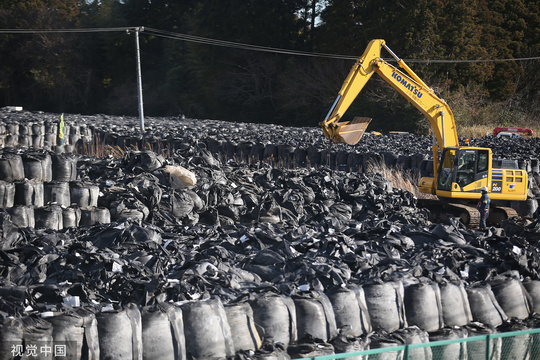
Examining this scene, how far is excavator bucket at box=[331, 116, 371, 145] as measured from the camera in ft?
46.3

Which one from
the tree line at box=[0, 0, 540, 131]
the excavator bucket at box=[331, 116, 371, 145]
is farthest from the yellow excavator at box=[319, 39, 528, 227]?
the tree line at box=[0, 0, 540, 131]

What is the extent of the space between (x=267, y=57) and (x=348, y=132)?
123ft

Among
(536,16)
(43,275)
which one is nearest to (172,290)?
(43,275)

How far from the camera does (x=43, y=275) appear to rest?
7.23m

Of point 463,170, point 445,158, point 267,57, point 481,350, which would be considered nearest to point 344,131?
point 445,158

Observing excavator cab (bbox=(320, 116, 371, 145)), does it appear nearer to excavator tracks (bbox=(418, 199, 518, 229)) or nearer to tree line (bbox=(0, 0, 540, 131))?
excavator tracks (bbox=(418, 199, 518, 229))

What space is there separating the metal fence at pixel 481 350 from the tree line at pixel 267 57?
35.0 meters

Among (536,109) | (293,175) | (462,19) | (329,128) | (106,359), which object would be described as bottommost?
(106,359)

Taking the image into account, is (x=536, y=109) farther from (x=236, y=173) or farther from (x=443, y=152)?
(x=236, y=173)

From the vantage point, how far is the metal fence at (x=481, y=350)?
15.3 ft

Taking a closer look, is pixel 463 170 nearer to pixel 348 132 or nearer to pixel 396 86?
pixel 396 86

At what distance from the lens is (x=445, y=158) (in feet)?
45.8

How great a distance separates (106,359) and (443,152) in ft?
34.2

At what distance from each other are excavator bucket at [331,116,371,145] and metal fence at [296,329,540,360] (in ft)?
30.6
